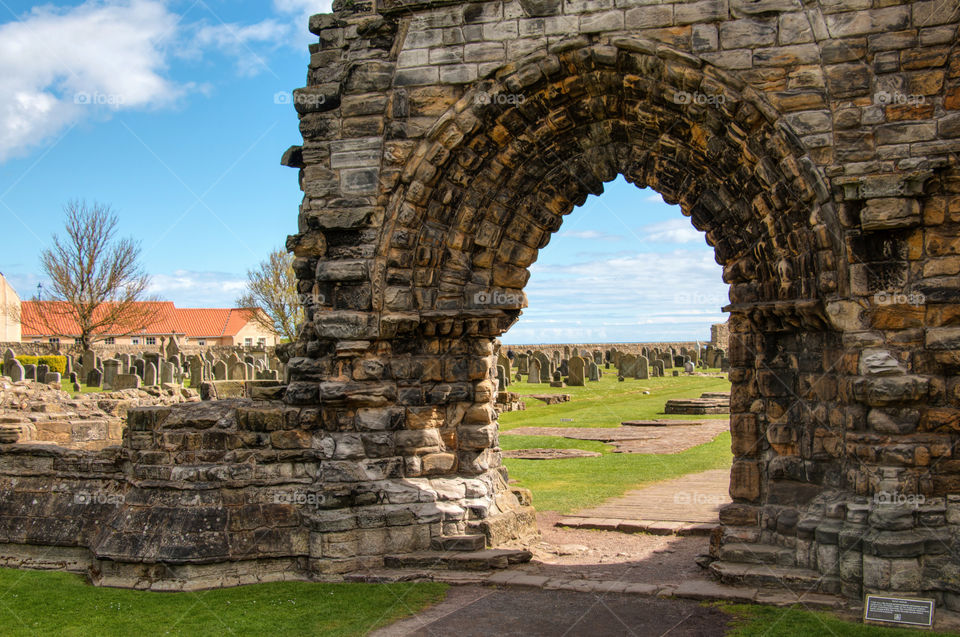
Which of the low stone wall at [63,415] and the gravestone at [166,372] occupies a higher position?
the gravestone at [166,372]

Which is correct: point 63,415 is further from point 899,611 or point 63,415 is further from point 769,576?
point 899,611

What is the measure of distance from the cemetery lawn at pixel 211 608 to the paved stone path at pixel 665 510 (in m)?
3.16

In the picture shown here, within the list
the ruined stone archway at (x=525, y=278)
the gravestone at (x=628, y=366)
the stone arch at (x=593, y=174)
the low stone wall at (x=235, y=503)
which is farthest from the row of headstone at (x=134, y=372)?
the stone arch at (x=593, y=174)

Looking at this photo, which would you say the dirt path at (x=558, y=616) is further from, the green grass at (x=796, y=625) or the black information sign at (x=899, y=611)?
the black information sign at (x=899, y=611)

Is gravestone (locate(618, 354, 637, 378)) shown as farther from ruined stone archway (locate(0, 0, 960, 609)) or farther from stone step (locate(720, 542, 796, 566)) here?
stone step (locate(720, 542, 796, 566))

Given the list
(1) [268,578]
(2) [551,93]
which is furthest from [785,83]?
(1) [268,578]

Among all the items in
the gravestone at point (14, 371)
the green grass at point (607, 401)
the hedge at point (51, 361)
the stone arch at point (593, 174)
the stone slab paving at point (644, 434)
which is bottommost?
the stone slab paving at point (644, 434)

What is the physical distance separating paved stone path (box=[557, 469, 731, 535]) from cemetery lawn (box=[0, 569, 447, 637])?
3162 mm

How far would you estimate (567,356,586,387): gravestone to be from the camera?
28109mm

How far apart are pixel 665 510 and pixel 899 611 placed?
4.57 m

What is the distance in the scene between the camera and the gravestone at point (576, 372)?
28.1 m

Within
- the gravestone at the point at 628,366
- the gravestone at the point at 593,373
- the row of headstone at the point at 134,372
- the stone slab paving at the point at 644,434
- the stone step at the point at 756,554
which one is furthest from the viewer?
the gravestone at the point at 593,373

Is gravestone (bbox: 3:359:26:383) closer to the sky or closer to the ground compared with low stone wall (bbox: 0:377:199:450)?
closer to the sky

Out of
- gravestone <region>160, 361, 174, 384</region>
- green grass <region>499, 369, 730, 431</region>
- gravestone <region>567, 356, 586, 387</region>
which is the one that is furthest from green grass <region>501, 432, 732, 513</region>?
gravestone <region>160, 361, 174, 384</region>
